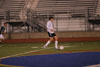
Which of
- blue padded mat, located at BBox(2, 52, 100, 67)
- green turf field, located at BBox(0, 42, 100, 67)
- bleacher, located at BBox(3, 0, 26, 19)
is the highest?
bleacher, located at BBox(3, 0, 26, 19)

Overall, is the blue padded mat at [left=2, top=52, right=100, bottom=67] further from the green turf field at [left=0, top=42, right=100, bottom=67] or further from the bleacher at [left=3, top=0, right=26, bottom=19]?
the bleacher at [left=3, top=0, right=26, bottom=19]

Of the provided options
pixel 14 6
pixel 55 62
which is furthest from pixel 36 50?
pixel 14 6

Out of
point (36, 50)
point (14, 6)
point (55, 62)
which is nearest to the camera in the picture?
point (55, 62)

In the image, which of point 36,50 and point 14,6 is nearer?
point 36,50

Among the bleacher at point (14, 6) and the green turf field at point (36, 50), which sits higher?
the bleacher at point (14, 6)

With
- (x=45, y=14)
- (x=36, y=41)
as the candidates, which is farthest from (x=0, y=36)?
(x=45, y=14)

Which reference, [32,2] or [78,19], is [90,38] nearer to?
[78,19]

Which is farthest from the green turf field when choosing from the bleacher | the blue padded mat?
the bleacher

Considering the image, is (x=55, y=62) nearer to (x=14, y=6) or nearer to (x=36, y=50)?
(x=36, y=50)

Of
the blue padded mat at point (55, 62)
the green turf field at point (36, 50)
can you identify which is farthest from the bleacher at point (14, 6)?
the blue padded mat at point (55, 62)

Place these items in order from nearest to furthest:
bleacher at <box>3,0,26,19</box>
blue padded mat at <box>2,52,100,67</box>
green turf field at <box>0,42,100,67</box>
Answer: blue padded mat at <box>2,52,100,67</box>, green turf field at <box>0,42,100,67</box>, bleacher at <box>3,0,26,19</box>

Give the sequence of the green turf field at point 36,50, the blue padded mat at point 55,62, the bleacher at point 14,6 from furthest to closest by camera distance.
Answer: the bleacher at point 14,6 → the green turf field at point 36,50 → the blue padded mat at point 55,62

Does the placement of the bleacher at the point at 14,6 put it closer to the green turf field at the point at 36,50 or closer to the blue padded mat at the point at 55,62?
the green turf field at the point at 36,50

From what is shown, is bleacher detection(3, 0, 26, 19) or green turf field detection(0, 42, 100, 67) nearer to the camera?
green turf field detection(0, 42, 100, 67)
